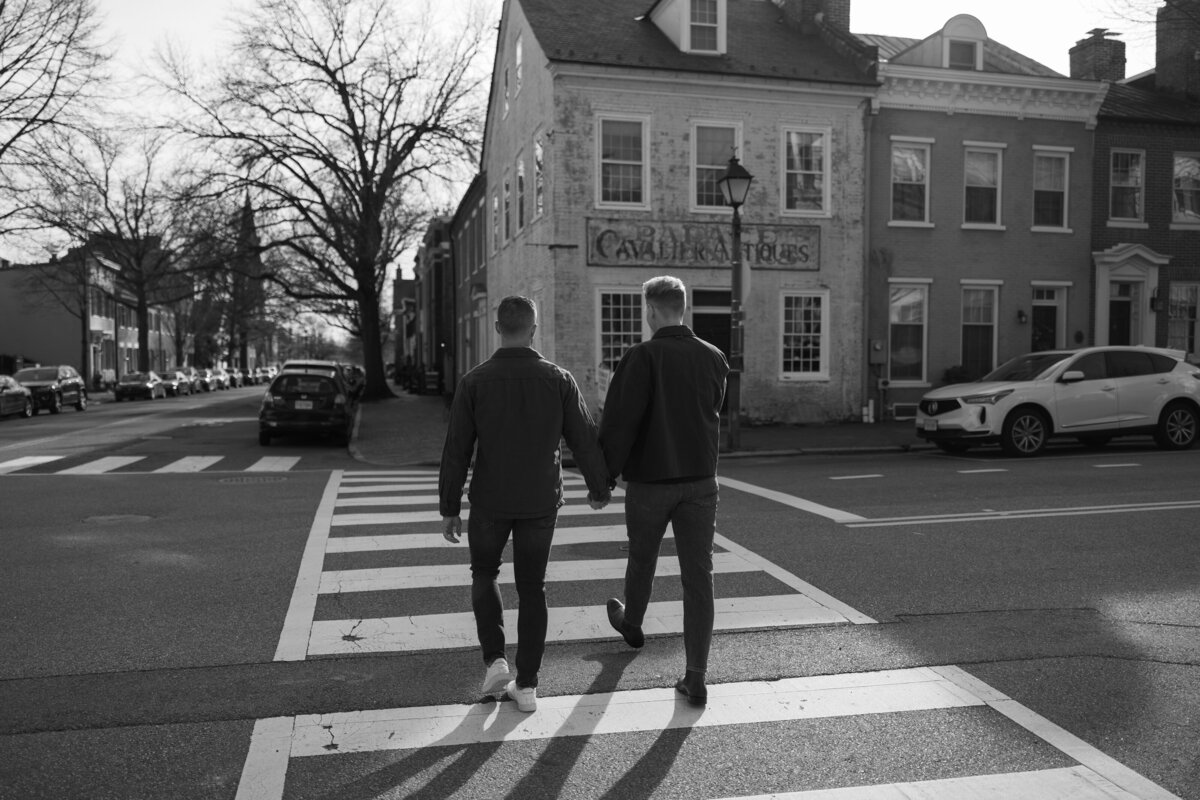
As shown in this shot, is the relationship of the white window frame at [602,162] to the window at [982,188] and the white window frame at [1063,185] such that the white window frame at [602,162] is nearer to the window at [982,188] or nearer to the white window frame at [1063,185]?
the window at [982,188]

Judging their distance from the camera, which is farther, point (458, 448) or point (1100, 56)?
point (1100, 56)

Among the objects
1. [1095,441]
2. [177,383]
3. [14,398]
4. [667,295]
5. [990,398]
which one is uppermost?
[667,295]

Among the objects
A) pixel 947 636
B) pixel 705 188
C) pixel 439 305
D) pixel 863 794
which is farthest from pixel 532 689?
pixel 439 305

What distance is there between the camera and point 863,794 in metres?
3.82

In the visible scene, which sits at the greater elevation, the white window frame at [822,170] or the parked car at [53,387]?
the white window frame at [822,170]

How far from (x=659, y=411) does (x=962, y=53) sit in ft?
70.8

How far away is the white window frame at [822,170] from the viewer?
2192 cm

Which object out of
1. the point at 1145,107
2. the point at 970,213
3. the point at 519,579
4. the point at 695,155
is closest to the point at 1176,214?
the point at 1145,107

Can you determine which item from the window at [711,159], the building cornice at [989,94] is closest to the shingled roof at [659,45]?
the building cornice at [989,94]

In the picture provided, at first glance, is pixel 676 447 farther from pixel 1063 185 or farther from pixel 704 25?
pixel 1063 185

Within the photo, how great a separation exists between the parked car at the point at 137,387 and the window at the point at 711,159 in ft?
121

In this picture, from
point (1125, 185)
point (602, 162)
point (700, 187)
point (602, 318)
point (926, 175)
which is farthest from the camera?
point (1125, 185)

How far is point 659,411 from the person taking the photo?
4871 mm

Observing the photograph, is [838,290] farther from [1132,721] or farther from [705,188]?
[1132,721]
